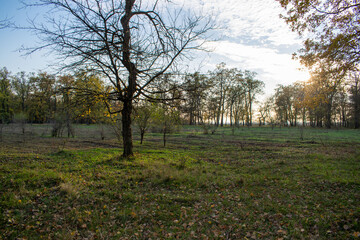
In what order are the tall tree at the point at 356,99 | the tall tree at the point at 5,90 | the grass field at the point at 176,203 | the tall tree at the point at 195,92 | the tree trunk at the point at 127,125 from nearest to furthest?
the grass field at the point at 176,203 < the tall tree at the point at 195,92 < the tree trunk at the point at 127,125 < the tall tree at the point at 356,99 < the tall tree at the point at 5,90

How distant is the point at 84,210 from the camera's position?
16.4 ft

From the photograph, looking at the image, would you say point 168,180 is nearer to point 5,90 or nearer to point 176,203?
point 176,203

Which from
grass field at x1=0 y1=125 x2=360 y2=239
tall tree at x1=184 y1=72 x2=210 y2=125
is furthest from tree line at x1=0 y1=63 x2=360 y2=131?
grass field at x1=0 y1=125 x2=360 y2=239

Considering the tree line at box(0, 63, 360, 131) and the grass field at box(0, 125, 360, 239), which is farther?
the tree line at box(0, 63, 360, 131)

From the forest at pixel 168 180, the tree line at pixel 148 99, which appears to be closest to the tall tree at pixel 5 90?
the tree line at pixel 148 99

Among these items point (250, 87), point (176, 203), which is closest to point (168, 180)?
point (176, 203)

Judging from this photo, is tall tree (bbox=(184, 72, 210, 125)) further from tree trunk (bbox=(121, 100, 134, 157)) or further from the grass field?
the grass field

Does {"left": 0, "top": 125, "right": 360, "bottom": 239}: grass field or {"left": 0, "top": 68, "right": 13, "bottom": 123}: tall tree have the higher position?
{"left": 0, "top": 68, "right": 13, "bottom": 123}: tall tree

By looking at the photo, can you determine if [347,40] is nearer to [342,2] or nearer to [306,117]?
[342,2]

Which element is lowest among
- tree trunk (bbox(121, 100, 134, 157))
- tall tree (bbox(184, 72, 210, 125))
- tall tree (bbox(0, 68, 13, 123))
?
tree trunk (bbox(121, 100, 134, 157))

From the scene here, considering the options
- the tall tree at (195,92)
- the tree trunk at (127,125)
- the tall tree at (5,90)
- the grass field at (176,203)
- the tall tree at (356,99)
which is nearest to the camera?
the grass field at (176,203)

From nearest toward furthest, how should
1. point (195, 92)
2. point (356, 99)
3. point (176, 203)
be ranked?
point (176, 203)
point (195, 92)
point (356, 99)

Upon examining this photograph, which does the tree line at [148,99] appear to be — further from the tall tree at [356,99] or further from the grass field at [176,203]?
the tall tree at [356,99]

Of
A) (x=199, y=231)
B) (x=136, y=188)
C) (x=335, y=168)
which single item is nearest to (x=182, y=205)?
(x=199, y=231)
